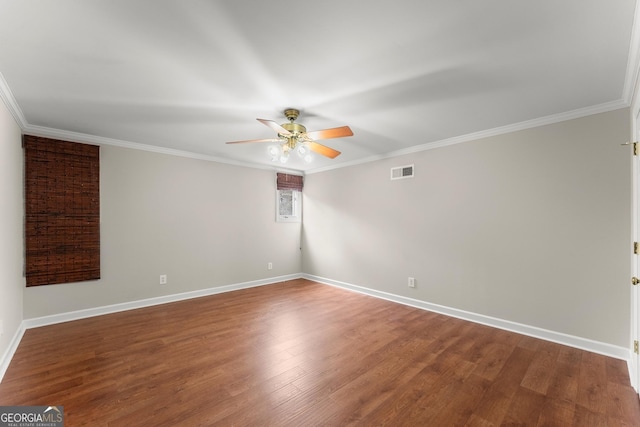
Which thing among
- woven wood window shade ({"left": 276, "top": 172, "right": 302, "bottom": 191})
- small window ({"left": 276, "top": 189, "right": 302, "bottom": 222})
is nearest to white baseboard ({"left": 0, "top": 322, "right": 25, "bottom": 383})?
small window ({"left": 276, "top": 189, "right": 302, "bottom": 222})

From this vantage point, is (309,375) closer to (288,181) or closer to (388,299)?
(388,299)

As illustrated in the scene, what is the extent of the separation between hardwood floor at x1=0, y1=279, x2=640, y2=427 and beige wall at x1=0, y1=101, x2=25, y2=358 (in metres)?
0.37

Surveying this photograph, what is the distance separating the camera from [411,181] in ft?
13.5

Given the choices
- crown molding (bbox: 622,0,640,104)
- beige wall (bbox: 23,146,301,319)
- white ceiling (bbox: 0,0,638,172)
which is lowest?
beige wall (bbox: 23,146,301,319)

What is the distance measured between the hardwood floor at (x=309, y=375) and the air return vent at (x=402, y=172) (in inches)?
81.7

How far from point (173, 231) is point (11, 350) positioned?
6.84ft

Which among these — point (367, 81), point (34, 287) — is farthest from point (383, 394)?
point (34, 287)

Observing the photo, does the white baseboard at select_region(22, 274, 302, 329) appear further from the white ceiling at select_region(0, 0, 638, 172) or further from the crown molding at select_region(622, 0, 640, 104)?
the crown molding at select_region(622, 0, 640, 104)

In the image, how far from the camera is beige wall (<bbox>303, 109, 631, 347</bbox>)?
258 centimetres

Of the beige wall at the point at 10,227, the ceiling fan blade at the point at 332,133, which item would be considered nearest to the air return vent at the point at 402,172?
the ceiling fan blade at the point at 332,133

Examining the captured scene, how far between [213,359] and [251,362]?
1.20 ft

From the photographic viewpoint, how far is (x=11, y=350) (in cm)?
251

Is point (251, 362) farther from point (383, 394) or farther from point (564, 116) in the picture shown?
point (564, 116)

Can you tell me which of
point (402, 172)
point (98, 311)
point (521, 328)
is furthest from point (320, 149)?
point (98, 311)
